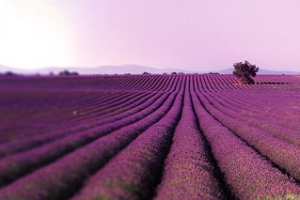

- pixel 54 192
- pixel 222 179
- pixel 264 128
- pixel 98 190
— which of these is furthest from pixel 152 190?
pixel 264 128

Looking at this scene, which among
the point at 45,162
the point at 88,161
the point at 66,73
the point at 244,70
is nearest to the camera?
the point at 45,162

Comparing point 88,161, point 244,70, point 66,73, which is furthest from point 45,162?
point 244,70

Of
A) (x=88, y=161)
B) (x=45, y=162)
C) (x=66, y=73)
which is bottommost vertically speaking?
(x=88, y=161)

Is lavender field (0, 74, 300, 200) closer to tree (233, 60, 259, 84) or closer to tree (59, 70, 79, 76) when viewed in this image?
tree (59, 70, 79, 76)

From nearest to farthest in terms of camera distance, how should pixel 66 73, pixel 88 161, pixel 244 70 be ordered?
1. pixel 66 73
2. pixel 88 161
3. pixel 244 70

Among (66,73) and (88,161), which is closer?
(66,73)

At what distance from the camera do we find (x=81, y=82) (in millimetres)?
5738

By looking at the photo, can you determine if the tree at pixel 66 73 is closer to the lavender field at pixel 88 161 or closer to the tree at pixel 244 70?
the lavender field at pixel 88 161

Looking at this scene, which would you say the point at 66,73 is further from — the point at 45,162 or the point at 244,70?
the point at 244,70

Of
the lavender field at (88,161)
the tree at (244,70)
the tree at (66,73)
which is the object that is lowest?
the tree at (244,70)

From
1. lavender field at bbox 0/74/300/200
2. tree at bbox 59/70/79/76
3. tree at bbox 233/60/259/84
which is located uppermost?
tree at bbox 59/70/79/76

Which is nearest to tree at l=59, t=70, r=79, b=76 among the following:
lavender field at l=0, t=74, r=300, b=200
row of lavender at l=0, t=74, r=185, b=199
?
lavender field at l=0, t=74, r=300, b=200

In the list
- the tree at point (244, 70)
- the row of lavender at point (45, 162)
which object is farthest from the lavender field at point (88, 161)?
the tree at point (244, 70)

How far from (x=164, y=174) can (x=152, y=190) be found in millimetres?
1113
